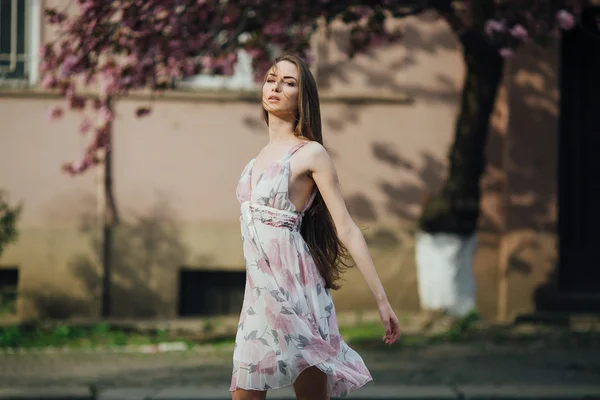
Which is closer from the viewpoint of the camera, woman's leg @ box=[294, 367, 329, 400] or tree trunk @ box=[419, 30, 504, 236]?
woman's leg @ box=[294, 367, 329, 400]

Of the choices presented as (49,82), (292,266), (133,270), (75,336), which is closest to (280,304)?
(292,266)

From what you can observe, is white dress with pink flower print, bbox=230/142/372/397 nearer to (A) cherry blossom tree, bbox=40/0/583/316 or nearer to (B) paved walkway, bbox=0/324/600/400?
(B) paved walkway, bbox=0/324/600/400

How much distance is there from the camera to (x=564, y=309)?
11.6 metres

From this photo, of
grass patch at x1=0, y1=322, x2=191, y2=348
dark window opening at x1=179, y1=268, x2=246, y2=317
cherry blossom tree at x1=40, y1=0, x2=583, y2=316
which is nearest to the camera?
cherry blossom tree at x1=40, y1=0, x2=583, y2=316

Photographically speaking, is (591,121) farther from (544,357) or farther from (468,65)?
(544,357)

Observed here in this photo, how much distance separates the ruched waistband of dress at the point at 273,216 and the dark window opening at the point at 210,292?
793cm

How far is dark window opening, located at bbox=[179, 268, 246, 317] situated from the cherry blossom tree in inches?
85.0

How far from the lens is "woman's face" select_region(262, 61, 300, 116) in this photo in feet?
13.1

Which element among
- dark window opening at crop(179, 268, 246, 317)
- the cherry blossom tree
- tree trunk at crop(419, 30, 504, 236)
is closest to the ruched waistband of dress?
the cherry blossom tree

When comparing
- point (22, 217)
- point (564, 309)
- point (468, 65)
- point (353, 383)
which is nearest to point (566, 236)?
point (564, 309)

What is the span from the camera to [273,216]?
13.0 feet

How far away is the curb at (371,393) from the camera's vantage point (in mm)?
7188

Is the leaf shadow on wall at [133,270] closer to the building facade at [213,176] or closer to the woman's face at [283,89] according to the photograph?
the building facade at [213,176]

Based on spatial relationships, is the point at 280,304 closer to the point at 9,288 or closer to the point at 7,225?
the point at 7,225
